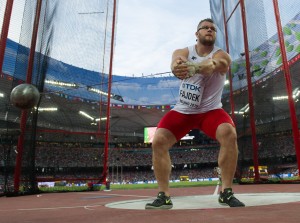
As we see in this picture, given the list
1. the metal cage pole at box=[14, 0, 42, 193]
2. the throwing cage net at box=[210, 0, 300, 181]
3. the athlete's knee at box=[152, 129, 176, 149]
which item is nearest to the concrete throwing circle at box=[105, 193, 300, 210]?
the athlete's knee at box=[152, 129, 176, 149]

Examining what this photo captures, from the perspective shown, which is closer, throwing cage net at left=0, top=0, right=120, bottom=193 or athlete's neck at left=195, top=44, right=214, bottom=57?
athlete's neck at left=195, top=44, right=214, bottom=57

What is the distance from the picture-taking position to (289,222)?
176cm

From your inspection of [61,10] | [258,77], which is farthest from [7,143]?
[258,77]

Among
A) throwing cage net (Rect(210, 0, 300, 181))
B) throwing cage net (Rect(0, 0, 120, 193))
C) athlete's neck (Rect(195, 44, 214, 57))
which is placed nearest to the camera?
athlete's neck (Rect(195, 44, 214, 57))

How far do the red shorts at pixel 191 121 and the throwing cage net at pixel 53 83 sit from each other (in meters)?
4.88

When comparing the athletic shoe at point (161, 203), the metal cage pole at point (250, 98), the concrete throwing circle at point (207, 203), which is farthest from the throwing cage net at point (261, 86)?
the athletic shoe at point (161, 203)

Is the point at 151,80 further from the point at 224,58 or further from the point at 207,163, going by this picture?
the point at 224,58

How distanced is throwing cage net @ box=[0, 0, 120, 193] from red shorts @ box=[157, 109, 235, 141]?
192 inches

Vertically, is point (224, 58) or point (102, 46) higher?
point (102, 46)

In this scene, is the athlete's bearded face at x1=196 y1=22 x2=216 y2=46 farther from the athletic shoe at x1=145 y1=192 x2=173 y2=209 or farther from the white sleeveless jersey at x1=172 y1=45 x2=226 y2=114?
the athletic shoe at x1=145 y1=192 x2=173 y2=209

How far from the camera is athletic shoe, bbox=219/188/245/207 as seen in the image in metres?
2.89

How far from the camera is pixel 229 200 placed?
2.96 meters

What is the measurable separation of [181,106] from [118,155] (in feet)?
129

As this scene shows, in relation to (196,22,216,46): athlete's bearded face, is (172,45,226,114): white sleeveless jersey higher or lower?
lower
